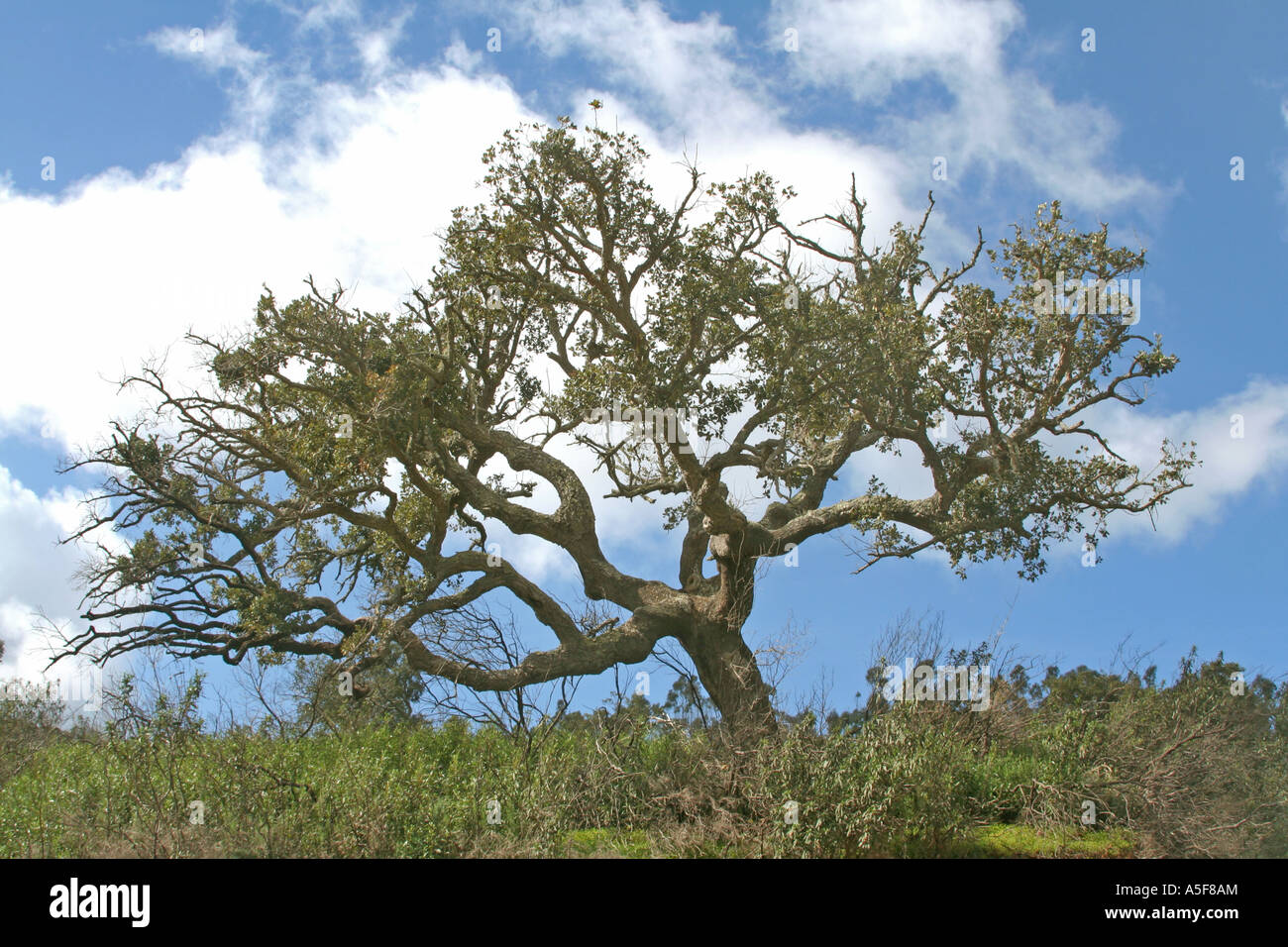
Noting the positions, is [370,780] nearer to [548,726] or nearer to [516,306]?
[548,726]

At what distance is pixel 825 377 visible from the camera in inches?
614

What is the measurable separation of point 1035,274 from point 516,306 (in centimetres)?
930

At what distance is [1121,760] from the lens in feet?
39.4

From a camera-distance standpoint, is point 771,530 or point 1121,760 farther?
point 771,530

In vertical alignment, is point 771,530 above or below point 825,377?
below

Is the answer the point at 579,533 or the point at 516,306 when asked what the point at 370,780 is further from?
the point at 516,306
